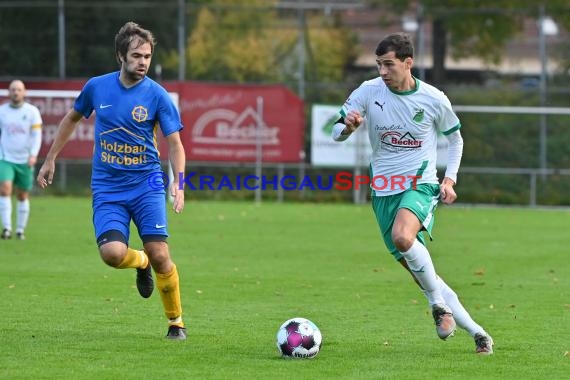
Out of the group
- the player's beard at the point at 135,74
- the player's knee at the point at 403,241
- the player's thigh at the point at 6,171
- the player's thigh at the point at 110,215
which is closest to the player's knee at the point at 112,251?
the player's thigh at the point at 110,215

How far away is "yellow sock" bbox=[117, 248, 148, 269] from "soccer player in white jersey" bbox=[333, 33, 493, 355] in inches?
68.6

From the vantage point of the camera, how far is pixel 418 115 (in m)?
8.23

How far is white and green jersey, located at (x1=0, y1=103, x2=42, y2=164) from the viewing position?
17.0 m

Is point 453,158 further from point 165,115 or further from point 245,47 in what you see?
point 245,47

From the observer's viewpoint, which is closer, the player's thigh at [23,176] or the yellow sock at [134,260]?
the yellow sock at [134,260]

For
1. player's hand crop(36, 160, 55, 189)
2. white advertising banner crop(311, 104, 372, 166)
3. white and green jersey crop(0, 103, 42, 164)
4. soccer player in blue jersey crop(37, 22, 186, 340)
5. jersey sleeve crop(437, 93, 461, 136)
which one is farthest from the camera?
white advertising banner crop(311, 104, 372, 166)

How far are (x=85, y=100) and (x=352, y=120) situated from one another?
201cm

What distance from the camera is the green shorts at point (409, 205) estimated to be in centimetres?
810

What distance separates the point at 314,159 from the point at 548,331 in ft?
55.6

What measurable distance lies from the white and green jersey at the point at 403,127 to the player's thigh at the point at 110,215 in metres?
1.74

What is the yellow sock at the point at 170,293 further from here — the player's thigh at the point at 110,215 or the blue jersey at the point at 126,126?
the blue jersey at the point at 126,126

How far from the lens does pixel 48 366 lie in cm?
744

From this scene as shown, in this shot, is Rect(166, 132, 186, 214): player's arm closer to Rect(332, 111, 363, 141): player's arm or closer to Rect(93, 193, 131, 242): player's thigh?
Rect(93, 193, 131, 242): player's thigh

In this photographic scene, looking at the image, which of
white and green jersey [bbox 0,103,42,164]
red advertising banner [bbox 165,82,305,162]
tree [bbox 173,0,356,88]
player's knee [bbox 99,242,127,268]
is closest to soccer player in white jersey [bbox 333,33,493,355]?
player's knee [bbox 99,242,127,268]
